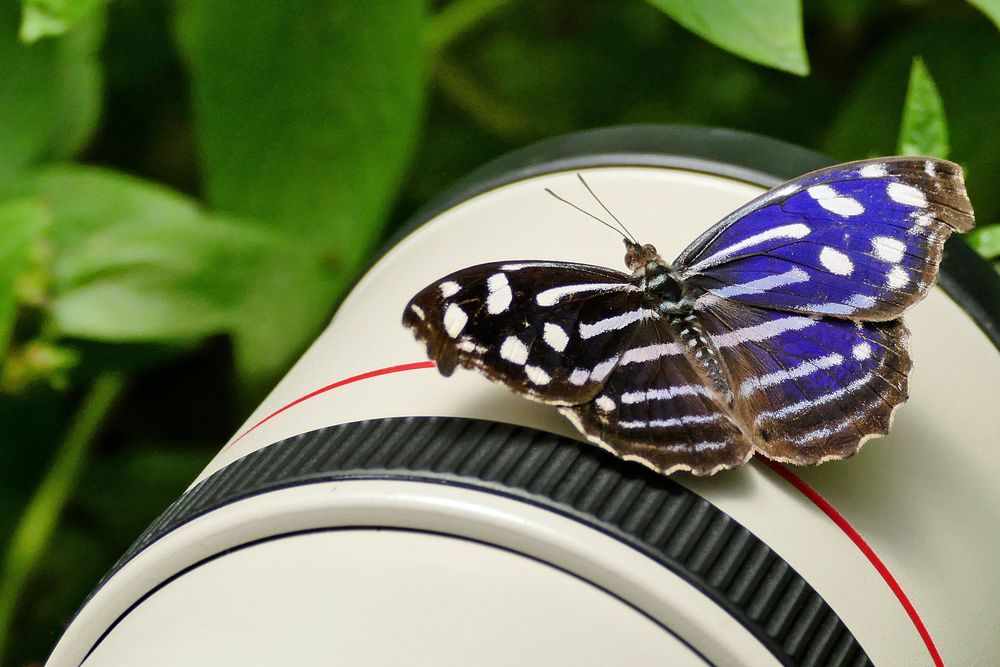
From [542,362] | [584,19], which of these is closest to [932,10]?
[584,19]

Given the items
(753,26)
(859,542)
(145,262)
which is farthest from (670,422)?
(145,262)

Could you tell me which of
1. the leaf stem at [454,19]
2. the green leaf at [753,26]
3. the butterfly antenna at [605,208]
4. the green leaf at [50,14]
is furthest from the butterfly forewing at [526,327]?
the leaf stem at [454,19]

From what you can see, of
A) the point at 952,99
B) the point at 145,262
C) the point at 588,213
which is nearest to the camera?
the point at 588,213

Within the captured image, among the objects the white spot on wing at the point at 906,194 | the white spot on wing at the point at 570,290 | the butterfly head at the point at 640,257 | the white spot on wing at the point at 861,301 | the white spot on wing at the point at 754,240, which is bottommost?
the white spot on wing at the point at 570,290

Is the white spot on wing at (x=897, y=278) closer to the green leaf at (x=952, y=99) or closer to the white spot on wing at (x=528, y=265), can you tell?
the white spot on wing at (x=528, y=265)

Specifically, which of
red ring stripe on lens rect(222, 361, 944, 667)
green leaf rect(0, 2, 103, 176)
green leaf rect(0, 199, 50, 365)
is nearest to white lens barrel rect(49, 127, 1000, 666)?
red ring stripe on lens rect(222, 361, 944, 667)

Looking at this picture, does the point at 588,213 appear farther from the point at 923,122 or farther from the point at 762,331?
the point at 923,122

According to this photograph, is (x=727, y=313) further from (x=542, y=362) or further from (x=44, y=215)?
(x=44, y=215)
